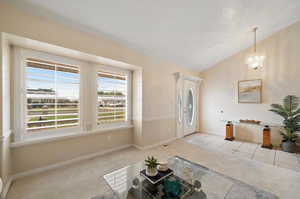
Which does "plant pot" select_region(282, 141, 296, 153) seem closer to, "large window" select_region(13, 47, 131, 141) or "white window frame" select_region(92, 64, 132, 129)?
"white window frame" select_region(92, 64, 132, 129)

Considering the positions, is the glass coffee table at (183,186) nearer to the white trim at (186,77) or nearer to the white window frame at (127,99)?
the white window frame at (127,99)

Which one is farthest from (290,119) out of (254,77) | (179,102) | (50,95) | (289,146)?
(50,95)

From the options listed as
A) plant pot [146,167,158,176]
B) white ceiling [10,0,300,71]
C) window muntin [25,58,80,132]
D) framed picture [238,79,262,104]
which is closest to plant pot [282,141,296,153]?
framed picture [238,79,262,104]

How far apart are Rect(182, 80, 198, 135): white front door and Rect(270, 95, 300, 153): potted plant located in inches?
90.4

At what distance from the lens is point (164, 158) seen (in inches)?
105

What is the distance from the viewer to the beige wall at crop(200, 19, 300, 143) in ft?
11.1

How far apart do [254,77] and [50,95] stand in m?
5.43

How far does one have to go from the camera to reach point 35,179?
6.36 feet

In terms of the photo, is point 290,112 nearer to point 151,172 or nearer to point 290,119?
point 290,119

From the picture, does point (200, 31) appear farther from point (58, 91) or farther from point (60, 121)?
point (60, 121)

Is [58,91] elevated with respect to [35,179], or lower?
elevated

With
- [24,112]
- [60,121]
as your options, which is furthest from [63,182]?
[24,112]

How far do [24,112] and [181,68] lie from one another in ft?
13.3

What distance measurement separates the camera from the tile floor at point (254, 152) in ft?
8.25
